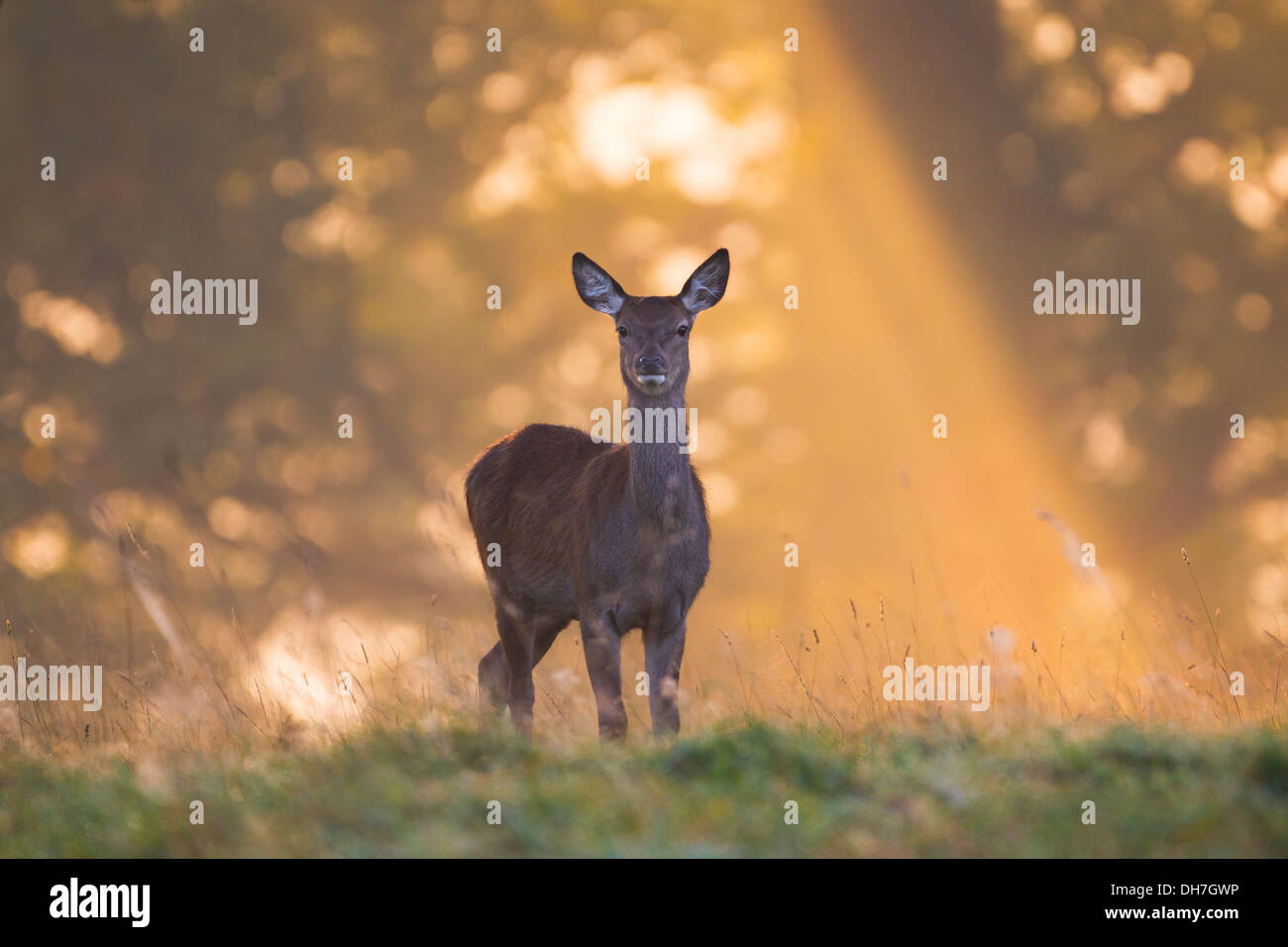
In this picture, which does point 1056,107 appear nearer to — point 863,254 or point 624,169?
point 863,254

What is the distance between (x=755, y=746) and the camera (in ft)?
18.7

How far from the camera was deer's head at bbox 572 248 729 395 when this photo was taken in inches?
319

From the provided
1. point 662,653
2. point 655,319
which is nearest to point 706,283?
point 655,319

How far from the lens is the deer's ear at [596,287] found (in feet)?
29.2

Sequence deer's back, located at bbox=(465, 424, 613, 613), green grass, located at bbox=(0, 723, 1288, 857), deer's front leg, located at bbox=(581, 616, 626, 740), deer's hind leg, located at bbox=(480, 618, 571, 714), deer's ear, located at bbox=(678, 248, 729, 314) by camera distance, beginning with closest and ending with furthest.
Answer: green grass, located at bbox=(0, 723, 1288, 857)
deer's front leg, located at bbox=(581, 616, 626, 740)
deer's back, located at bbox=(465, 424, 613, 613)
deer's ear, located at bbox=(678, 248, 729, 314)
deer's hind leg, located at bbox=(480, 618, 571, 714)

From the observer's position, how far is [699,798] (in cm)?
524

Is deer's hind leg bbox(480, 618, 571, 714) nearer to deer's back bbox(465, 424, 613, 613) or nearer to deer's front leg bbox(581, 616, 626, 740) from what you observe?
deer's back bbox(465, 424, 613, 613)

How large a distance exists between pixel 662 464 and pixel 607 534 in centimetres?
53

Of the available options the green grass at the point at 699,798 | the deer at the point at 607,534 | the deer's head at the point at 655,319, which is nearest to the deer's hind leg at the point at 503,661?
the deer at the point at 607,534

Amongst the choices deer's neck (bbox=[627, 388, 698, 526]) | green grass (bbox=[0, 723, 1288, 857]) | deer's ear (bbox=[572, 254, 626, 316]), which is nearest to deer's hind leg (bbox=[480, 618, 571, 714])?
deer's neck (bbox=[627, 388, 698, 526])

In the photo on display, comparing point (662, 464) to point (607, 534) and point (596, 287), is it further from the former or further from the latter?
point (596, 287)

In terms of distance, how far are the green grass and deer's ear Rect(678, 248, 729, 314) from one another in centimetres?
338

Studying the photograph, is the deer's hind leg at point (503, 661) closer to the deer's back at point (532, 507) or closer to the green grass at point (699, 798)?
the deer's back at point (532, 507)

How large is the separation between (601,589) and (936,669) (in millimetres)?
1905
